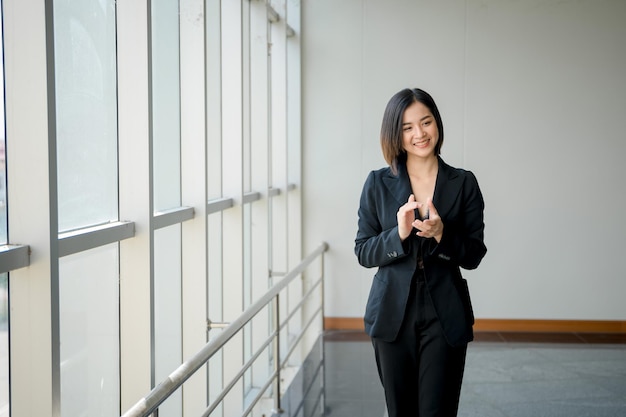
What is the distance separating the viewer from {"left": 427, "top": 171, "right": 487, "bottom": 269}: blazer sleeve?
7.70 feet

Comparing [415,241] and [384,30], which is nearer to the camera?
[415,241]

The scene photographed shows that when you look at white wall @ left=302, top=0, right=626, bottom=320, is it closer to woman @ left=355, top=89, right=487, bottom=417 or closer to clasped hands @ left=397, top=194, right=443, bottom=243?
woman @ left=355, top=89, right=487, bottom=417

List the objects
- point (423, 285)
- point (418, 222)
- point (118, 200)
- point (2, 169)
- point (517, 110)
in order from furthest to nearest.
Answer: point (517, 110), point (118, 200), point (423, 285), point (418, 222), point (2, 169)

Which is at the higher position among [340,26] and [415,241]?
[340,26]

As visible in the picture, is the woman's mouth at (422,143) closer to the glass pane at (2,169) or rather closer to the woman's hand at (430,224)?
the woman's hand at (430,224)

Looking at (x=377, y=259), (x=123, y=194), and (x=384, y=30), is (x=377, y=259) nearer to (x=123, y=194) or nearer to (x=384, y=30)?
(x=123, y=194)

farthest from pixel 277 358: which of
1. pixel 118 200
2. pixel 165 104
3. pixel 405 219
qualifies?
pixel 405 219

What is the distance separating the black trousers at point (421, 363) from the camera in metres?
2.32

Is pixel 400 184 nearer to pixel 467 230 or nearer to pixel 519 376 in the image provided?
pixel 467 230

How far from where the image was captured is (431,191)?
246cm

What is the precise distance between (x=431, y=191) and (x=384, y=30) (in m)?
4.28

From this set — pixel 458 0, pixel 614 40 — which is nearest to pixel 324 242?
pixel 458 0

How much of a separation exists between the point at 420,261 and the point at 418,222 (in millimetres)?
186

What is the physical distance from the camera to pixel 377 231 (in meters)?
2.51
